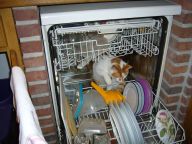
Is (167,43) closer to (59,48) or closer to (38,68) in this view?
(59,48)

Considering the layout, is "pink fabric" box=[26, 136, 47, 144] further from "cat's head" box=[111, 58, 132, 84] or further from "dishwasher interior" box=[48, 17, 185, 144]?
"cat's head" box=[111, 58, 132, 84]

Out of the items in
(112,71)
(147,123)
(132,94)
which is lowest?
(147,123)

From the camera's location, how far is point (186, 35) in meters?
1.04

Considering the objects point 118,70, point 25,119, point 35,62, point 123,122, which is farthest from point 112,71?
point 25,119

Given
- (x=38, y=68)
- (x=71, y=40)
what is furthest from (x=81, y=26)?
(x=38, y=68)

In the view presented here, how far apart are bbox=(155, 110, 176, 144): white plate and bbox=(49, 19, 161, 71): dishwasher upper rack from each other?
35 centimetres

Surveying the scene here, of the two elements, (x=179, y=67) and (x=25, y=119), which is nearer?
(x=25, y=119)

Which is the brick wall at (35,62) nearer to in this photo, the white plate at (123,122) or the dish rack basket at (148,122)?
the dish rack basket at (148,122)

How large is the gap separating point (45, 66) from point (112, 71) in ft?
1.27

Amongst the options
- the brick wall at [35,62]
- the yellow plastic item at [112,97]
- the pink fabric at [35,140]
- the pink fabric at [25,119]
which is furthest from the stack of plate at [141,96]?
the pink fabric at [35,140]

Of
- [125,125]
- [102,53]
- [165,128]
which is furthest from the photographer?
[102,53]

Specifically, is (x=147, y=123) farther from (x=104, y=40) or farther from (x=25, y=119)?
(x=25, y=119)

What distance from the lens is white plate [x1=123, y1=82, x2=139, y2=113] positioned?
119cm

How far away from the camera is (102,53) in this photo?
46.8 inches
